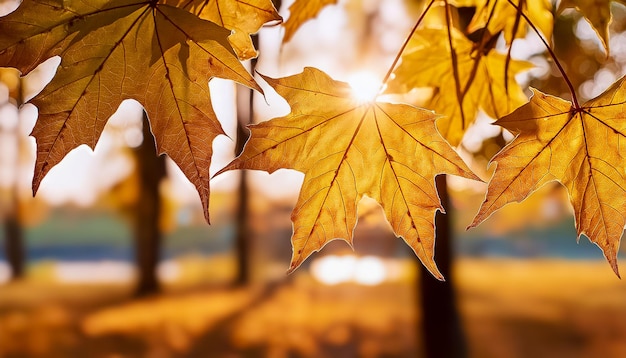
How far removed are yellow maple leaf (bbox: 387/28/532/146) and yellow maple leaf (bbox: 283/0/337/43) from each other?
0.11 metres

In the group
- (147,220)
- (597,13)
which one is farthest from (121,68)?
(147,220)

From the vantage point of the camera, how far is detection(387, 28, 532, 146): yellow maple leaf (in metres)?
0.63

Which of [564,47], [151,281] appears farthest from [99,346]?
[564,47]

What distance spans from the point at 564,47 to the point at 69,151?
3075 millimetres

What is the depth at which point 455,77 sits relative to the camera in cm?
62

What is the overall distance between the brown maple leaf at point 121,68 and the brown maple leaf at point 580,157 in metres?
0.25

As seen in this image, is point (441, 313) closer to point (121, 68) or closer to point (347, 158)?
point (347, 158)

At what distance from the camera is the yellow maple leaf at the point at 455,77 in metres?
0.63

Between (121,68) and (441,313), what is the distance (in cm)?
327

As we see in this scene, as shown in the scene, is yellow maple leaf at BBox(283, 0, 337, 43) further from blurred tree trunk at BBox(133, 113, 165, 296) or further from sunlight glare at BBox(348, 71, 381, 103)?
blurred tree trunk at BBox(133, 113, 165, 296)

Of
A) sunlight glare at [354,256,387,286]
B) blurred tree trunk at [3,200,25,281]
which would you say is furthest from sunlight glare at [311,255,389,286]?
blurred tree trunk at [3,200,25,281]

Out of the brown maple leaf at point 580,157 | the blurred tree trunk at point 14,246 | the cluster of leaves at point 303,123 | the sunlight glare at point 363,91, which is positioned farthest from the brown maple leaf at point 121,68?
the blurred tree trunk at point 14,246

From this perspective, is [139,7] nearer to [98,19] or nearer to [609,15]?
[98,19]

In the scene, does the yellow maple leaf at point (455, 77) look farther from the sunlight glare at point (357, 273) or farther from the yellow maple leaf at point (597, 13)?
the sunlight glare at point (357, 273)
